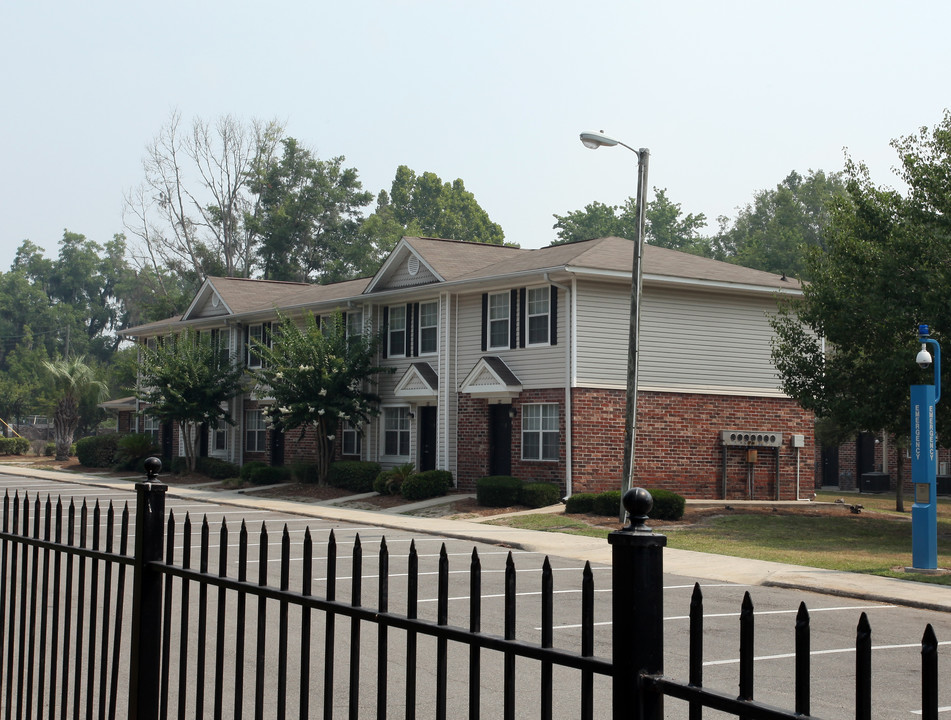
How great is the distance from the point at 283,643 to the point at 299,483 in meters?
34.2

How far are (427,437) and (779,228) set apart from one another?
53.3 meters

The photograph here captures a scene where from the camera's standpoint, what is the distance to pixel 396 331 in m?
36.7

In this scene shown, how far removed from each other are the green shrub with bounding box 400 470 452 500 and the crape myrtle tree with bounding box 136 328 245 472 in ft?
46.2

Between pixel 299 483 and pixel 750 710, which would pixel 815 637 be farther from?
pixel 299 483

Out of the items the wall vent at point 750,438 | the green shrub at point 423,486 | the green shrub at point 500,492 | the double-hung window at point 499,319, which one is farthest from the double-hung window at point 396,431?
the wall vent at point 750,438

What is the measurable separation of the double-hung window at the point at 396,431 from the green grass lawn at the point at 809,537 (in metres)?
10.6

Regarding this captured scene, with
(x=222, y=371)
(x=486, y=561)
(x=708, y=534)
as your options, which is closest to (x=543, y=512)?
(x=708, y=534)

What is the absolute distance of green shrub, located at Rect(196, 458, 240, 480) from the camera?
41375mm

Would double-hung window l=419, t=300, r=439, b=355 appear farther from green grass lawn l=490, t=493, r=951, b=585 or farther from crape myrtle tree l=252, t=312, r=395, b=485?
green grass lawn l=490, t=493, r=951, b=585

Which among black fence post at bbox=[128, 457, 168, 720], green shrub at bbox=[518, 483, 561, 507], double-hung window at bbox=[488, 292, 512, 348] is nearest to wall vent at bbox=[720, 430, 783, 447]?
green shrub at bbox=[518, 483, 561, 507]

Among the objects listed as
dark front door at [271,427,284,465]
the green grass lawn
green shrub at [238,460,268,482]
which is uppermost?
dark front door at [271,427,284,465]

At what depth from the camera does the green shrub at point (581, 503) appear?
85.9ft

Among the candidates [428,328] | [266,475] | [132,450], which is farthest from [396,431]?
[132,450]

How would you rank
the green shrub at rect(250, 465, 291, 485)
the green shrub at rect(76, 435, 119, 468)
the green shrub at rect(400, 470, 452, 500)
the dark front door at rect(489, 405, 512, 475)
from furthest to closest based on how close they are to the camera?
1. the green shrub at rect(76, 435, 119, 468)
2. the green shrub at rect(250, 465, 291, 485)
3. the dark front door at rect(489, 405, 512, 475)
4. the green shrub at rect(400, 470, 452, 500)
